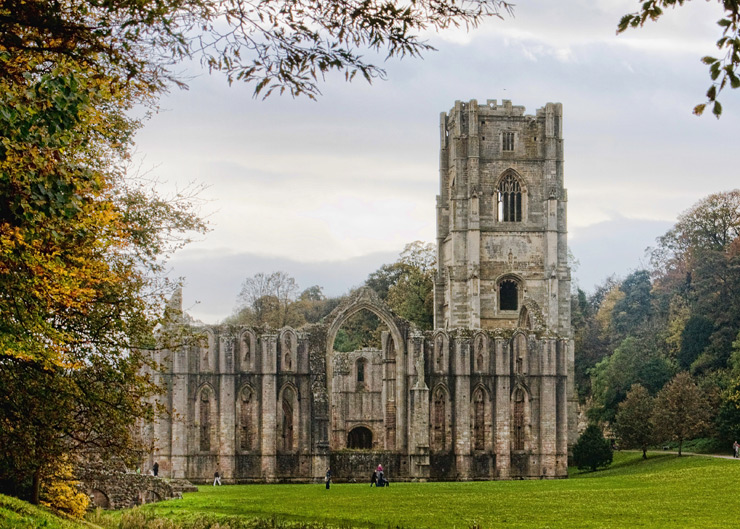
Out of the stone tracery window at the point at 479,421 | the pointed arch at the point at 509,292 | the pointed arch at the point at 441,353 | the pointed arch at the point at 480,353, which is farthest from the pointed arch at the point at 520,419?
the pointed arch at the point at 509,292

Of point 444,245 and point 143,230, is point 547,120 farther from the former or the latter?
point 143,230

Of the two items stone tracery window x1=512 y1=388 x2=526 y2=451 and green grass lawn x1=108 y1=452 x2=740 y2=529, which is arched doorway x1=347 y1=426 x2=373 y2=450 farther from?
green grass lawn x1=108 y1=452 x2=740 y2=529

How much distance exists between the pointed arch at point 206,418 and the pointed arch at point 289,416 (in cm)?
293

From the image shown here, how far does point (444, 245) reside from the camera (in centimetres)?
7519

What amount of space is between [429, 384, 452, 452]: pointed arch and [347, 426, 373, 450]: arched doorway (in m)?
14.1

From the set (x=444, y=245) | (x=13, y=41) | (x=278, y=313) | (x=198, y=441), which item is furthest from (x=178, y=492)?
(x=278, y=313)

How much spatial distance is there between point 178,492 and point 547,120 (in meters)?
38.7

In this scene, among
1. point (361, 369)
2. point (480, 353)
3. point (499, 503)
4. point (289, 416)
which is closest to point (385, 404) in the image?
point (289, 416)

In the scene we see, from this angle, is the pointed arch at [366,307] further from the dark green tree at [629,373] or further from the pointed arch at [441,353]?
the dark green tree at [629,373]

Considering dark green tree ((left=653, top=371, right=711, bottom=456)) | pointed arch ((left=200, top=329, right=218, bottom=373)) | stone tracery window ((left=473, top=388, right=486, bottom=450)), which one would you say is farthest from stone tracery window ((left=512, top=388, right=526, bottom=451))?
pointed arch ((left=200, top=329, right=218, bottom=373))

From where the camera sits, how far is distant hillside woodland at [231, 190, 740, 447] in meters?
59.1

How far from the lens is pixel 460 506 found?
109 feet

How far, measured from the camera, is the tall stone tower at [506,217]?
69.9m

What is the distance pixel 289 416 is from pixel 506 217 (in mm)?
24609
